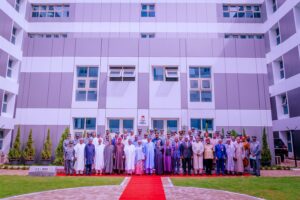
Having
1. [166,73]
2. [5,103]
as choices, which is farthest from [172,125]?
[5,103]

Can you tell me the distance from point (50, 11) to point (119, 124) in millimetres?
14593

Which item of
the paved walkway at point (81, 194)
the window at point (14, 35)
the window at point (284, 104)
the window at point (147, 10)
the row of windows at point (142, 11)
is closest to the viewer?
the paved walkway at point (81, 194)

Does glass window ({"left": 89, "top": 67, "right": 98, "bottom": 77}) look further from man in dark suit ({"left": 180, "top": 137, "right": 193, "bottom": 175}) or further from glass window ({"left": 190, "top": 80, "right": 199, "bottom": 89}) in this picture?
man in dark suit ({"left": 180, "top": 137, "right": 193, "bottom": 175})

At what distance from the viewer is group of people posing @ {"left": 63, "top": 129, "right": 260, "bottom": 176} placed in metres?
12.4

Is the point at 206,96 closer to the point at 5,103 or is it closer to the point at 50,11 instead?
the point at 5,103

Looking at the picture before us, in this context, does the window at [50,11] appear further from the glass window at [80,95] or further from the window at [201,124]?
the window at [201,124]

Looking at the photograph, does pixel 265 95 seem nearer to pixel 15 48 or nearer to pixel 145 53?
pixel 145 53

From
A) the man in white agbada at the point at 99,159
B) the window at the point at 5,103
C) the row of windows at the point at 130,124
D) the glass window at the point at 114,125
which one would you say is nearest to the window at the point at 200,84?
the row of windows at the point at 130,124

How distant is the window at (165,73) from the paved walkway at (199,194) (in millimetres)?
9853

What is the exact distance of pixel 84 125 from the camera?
55.7ft

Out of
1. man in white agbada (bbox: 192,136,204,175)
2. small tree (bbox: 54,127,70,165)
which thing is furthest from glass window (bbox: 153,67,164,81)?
small tree (bbox: 54,127,70,165)

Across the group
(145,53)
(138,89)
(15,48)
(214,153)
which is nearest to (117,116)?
(138,89)

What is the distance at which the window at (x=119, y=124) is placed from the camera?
16891mm

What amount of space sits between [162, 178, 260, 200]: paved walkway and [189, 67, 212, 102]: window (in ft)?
31.4
